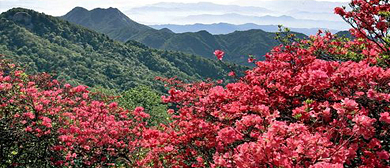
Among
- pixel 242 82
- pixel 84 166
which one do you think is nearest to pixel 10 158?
pixel 84 166

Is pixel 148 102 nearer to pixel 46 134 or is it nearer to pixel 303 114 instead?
pixel 46 134

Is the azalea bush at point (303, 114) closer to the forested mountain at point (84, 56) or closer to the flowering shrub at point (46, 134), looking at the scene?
the flowering shrub at point (46, 134)

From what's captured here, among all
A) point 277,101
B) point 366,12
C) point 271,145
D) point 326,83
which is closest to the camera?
point 271,145

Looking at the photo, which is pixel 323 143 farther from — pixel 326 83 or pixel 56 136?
pixel 56 136

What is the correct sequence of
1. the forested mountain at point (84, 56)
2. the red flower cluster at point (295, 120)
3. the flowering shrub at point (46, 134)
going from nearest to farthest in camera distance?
1. the red flower cluster at point (295, 120)
2. the flowering shrub at point (46, 134)
3. the forested mountain at point (84, 56)

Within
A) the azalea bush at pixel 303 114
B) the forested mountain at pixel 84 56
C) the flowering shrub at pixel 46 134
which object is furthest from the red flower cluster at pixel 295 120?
the forested mountain at pixel 84 56

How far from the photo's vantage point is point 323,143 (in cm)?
412

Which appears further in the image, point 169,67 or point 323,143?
point 169,67

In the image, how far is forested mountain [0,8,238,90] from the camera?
111 meters

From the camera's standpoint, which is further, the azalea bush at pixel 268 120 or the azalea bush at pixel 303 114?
the azalea bush at pixel 268 120

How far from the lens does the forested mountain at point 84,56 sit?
365 feet

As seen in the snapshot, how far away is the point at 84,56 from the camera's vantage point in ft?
443

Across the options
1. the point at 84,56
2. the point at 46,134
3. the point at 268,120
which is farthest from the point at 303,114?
the point at 84,56

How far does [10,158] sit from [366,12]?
12.5 meters
